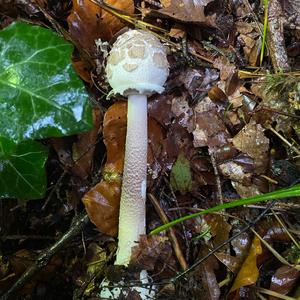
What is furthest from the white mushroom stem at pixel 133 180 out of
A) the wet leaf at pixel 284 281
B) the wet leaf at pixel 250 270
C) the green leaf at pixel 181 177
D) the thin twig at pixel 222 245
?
the wet leaf at pixel 284 281

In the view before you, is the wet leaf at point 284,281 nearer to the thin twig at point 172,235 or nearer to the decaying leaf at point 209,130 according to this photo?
the thin twig at point 172,235

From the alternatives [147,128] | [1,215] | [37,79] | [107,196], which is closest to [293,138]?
[147,128]

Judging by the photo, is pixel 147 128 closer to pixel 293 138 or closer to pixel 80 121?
pixel 80 121

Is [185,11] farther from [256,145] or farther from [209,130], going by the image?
[256,145]

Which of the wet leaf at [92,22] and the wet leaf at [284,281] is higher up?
the wet leaf at [92,22]

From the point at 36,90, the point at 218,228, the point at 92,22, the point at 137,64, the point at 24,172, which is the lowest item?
the point at 218,228

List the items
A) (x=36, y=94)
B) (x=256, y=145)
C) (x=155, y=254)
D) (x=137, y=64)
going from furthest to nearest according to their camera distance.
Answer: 1. (x=256, y=145)
2. (x=155, y=254)
3. (x=137, y=64)
4. (x=36, y=94)

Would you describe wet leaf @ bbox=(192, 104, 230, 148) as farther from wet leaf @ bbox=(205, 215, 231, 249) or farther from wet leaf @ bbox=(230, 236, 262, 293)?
wet leaf @ bbox=(230, 236, 262, 293)

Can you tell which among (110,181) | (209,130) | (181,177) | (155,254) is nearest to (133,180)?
(110,181)
